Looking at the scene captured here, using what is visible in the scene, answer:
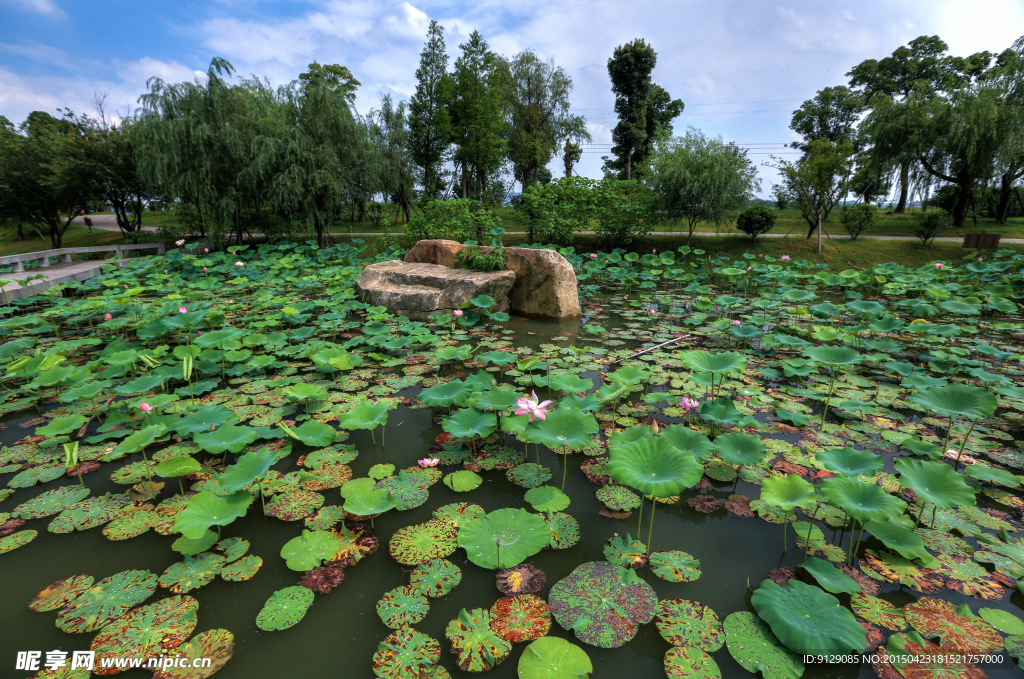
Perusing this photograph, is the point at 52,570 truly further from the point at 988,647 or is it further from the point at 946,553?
the point at 946,553

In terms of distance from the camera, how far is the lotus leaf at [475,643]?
136 centimetres

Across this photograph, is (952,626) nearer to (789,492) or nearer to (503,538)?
(789,492)

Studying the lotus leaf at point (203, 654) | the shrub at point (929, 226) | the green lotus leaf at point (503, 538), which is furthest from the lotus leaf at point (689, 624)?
the shrub at point (929, 226)

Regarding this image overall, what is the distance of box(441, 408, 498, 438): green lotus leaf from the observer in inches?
95.7

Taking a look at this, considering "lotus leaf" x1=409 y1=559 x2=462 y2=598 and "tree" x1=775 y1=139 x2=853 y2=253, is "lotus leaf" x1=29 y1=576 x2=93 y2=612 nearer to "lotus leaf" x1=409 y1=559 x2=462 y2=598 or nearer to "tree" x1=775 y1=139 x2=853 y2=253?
"lotus leaf" x1=409 y1=559 x2=462 y2=598

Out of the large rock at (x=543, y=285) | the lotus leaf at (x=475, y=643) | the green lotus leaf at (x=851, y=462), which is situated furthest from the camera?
the large rock at (x=543, y=285)

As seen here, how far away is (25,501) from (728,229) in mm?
15448

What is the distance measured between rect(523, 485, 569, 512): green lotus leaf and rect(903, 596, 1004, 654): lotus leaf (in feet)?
4.46

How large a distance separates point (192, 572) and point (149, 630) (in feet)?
0.90

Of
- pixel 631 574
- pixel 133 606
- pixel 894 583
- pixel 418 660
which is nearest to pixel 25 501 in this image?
pixel 133 606

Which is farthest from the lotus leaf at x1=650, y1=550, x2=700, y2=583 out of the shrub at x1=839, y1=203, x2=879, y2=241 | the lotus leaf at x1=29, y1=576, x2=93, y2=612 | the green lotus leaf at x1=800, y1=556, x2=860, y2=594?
the shrub at x1=839, y1=203, x2=879, y2=241

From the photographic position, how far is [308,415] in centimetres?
305

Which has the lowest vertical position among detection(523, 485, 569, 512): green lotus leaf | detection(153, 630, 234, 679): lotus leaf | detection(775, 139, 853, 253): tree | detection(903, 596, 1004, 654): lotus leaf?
detection(153, 630, 234, 679): lotus leaf

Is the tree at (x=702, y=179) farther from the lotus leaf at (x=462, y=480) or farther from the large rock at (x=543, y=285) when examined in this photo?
the lotus leaf at (x=462, y=480)
